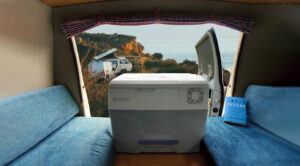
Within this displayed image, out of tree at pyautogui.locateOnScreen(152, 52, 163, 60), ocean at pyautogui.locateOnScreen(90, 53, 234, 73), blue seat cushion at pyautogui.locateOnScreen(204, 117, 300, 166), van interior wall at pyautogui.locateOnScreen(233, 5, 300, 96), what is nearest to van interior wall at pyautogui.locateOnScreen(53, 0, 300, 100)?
van interior wall at pyautogui.locateOnScreen(233, 5, 300, 96)

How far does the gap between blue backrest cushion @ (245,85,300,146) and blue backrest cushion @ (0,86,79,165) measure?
1.86m

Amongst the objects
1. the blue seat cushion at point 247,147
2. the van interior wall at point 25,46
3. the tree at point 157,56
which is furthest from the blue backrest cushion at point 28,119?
the blue seat cushion at point 247,147

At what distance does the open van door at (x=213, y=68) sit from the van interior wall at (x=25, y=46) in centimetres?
166

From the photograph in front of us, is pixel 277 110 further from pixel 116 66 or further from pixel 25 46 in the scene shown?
pixel 25 46

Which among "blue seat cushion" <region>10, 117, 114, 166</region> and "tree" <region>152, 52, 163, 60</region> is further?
"tree" <region>152, 52, 163, 60</region>

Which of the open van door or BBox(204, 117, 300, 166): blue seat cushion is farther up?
the open van door

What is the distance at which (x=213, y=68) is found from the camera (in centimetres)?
191

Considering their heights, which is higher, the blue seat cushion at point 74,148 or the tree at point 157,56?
the tree at point 157,56

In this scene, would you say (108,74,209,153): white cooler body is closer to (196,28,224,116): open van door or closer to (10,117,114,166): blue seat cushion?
(10,117,114,166): blue seat cushion

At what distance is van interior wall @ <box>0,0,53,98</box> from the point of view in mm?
1509

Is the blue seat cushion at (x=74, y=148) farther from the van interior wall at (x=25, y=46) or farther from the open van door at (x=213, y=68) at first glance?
the open van door at (x=213, y=68)

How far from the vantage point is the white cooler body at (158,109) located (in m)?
1.26

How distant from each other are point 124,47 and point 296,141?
72.6 inches

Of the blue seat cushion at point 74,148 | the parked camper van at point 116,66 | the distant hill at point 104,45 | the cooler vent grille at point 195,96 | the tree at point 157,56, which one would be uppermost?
the distant hill at point 104,45
